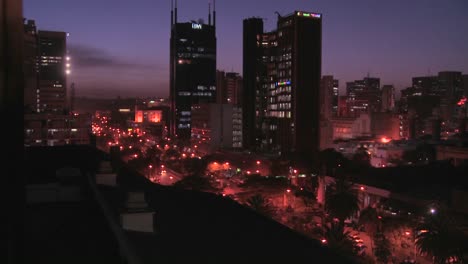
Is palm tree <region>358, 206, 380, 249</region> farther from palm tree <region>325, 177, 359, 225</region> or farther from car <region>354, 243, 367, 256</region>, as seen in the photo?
car <region>354, 243, 367, 256</region>

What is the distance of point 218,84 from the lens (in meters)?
118

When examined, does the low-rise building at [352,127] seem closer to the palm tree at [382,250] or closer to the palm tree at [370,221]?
the palm tree at [370,221]

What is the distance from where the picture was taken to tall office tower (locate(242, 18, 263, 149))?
68.7m

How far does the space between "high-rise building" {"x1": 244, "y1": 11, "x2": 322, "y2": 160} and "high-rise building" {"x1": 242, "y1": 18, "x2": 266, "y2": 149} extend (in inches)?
179

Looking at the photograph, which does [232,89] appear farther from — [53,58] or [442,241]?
[442,241]

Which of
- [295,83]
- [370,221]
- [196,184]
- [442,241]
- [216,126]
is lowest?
[370,221]

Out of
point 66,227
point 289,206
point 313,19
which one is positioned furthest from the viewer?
point 313,19

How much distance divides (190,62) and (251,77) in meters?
33.3

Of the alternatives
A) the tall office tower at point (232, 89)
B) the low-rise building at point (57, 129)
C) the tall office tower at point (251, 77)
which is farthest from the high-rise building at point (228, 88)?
the low-rise building at point (57, 129)

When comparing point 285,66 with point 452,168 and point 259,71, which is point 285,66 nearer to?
point 259,71

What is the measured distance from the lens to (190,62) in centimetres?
10038

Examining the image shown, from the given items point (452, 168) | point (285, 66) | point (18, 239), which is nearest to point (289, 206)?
point (452, 168)

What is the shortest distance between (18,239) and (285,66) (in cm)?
5914

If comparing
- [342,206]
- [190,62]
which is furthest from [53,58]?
[342,206]
